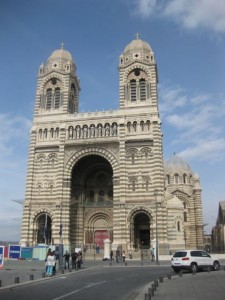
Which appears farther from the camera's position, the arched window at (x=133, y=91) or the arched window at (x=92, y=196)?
the arched window at (x=92, y=196)

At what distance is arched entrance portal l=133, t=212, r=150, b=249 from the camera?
48.0 m

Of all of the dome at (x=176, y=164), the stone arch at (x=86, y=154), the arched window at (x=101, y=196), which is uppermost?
the dome at (x=176, y=164)

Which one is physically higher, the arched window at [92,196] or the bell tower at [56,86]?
the bell tower at [56,86]

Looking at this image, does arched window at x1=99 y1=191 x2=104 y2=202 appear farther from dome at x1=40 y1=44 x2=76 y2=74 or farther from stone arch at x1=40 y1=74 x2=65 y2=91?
dome at x1=40 y1=44 x2=76 y2=74

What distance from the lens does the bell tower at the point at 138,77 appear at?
5028 cm

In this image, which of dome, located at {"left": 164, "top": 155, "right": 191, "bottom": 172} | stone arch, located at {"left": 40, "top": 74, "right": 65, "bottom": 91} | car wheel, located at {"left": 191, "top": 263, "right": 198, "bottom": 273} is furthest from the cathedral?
dome, located at {"left": 164, "top": 155, "right": 191, "bottom": 172}

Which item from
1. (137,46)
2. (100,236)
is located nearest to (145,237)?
(100,236)

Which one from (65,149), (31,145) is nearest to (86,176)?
(65,149)

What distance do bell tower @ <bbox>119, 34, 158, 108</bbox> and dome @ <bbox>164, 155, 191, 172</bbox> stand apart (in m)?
28.3

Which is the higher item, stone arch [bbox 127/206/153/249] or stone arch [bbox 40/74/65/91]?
stone arch [bbox 40/74/65/91]

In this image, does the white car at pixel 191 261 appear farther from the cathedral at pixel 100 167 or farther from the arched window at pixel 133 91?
the arched window at pixel 133 91

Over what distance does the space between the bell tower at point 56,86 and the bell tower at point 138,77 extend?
8.47 metres

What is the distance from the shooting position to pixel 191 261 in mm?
23500

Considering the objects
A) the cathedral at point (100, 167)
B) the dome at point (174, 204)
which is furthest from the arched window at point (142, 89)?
the dome at point (174, 204)
